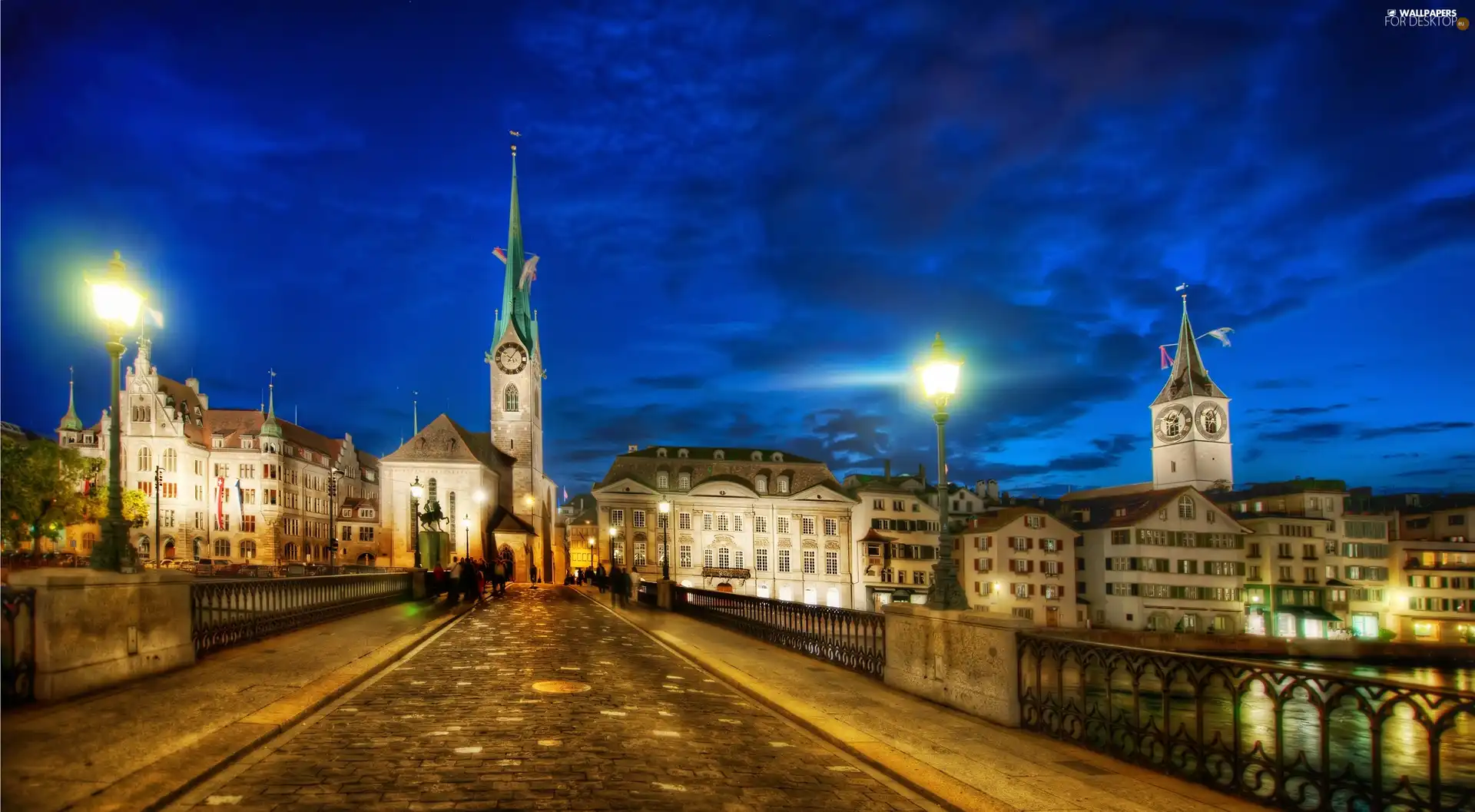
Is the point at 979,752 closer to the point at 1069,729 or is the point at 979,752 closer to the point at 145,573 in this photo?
the point at 1069,729

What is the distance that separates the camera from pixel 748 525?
9669cm

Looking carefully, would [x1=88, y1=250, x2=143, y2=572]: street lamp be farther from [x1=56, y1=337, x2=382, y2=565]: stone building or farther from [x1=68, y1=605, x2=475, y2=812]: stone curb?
[x1=56, y1=337, x2=382, y2=565]: stone building

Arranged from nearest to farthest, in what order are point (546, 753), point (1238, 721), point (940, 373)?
1. point (1238, 721)
2. point (546, 753)
3. point (940, 373)

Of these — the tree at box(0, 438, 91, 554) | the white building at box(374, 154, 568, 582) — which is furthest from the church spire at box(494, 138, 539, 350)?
the tree at box(0, 438, 91, 554)

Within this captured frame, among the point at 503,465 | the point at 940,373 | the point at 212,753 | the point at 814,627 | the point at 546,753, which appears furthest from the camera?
the point at 503,465

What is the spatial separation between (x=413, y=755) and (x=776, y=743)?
3.60m

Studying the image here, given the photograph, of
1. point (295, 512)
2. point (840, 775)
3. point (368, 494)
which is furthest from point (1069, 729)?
point (368, 494)

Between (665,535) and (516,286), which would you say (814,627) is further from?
(516,286)

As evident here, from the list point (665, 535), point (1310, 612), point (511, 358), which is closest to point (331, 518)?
point (665, 535)

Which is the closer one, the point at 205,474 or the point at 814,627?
the point at 814,627

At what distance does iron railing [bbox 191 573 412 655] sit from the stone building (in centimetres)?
6896

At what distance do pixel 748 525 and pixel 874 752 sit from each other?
88272 millimetres

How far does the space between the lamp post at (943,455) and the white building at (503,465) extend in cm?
7244

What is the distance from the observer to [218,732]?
8523 mm
